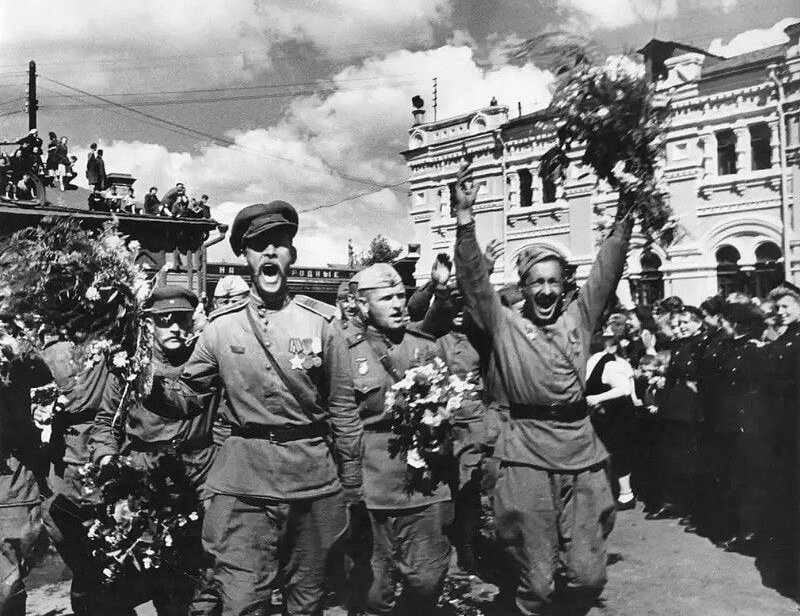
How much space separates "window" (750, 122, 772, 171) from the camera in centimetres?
1959

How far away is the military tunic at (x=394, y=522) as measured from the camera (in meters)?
4.14

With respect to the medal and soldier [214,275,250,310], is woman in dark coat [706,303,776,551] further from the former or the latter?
soldier [214,275,250,310]

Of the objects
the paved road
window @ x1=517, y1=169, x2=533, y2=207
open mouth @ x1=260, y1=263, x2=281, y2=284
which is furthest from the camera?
window @ x1=517, y1=169, x2=533, y2=207

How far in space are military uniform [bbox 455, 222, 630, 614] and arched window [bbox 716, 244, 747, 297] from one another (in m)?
16.9

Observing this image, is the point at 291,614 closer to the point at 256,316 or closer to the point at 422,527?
the point at 422,527

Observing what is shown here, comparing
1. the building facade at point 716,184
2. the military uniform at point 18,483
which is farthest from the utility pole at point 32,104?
the military uniform at point 18,483

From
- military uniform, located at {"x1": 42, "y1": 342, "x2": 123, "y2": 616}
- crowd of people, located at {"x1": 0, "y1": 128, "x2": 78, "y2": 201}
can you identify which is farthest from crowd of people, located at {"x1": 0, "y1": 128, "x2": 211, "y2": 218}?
military uniform, located at {"x1": 42, "y1": 342, "x2": 123, "y2": 616}

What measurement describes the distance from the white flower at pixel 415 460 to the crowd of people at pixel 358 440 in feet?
0.04

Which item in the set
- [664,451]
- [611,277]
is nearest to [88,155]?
[664,451]

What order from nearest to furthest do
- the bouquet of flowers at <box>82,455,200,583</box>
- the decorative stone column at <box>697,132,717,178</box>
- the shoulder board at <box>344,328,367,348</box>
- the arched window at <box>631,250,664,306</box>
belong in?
the bouquet of flowers at <box>82,455,200,583</box>, the shoulder board at <box>344,328,367,348</box>, the decorative stone column at <box>697,132,717,178</box>, the arched window at <box>631,250,664,306</box>

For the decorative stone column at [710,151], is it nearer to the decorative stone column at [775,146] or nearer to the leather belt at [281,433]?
the decorative stone column at [775,146]

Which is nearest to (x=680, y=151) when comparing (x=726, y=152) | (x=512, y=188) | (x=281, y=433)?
(x=726, y=152)

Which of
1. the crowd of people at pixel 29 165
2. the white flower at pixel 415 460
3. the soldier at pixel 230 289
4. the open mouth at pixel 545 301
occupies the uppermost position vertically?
the crowd of people at pixel 29 165

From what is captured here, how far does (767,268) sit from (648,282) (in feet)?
12.2
